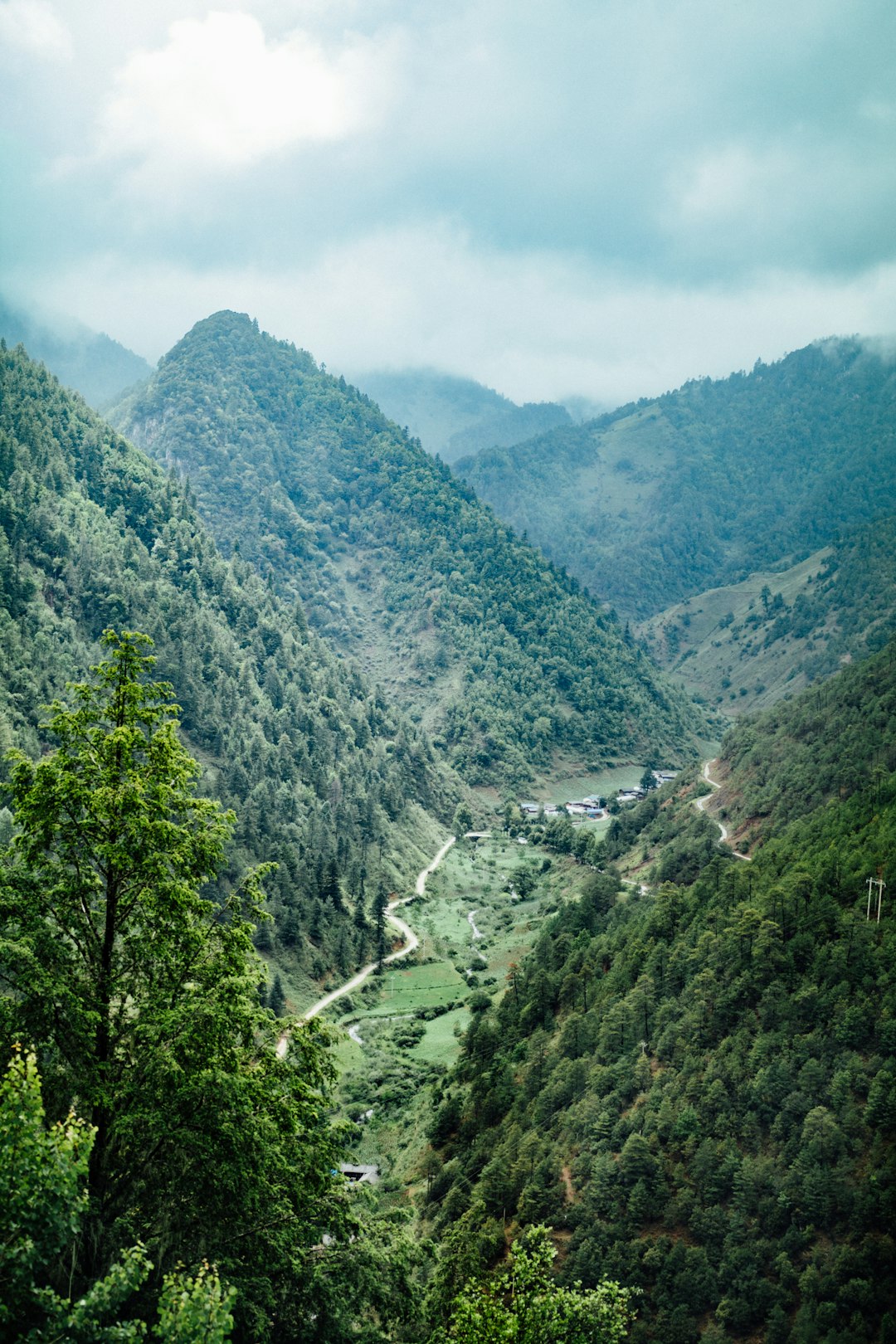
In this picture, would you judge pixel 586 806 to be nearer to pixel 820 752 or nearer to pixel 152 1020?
pixel 820 752

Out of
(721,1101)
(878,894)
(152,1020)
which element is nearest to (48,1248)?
(152,1020)

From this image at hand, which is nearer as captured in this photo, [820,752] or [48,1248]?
[48,1248]

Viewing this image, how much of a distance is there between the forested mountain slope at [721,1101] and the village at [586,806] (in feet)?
307

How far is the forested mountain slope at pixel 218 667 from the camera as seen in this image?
4375 inches

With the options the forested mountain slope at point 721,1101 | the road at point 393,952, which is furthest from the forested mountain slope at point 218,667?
the forested mountain slope at point 721,1101

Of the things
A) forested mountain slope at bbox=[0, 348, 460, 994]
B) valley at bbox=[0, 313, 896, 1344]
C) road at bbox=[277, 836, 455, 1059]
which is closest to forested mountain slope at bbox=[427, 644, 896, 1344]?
valley at bbox=[0, 313, 896, 1344]

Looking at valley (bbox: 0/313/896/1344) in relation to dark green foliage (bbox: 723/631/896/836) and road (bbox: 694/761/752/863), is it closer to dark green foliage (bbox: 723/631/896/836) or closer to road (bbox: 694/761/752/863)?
road (bbox: 694/761/752/863)

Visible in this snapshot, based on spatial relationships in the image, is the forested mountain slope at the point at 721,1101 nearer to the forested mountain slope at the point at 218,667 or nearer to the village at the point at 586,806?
the forested mountain slope at the point at 218,667

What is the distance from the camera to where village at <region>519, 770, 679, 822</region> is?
6860 inches

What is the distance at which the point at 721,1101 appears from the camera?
48.7 metres

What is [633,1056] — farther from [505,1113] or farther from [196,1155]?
[196,1155]

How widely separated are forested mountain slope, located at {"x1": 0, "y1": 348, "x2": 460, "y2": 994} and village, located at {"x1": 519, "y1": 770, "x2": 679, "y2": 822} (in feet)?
52.2

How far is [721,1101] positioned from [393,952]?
6648cm

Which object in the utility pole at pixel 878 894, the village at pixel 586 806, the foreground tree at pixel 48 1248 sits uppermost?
the foreground tree at pixel 48 1248
